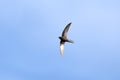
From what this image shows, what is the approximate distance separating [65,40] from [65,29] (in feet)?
8.90

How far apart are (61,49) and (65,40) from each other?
208 centimetres

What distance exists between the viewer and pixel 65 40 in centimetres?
6769

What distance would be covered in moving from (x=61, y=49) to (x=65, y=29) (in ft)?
15.4

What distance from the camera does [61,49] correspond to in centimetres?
6869
